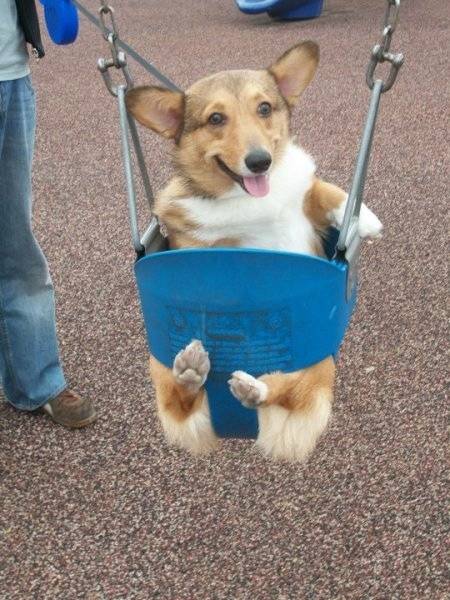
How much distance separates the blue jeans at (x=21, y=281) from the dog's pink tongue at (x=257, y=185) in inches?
33.4

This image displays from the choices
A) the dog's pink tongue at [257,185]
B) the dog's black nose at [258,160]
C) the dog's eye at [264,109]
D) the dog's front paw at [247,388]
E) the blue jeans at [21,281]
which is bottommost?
the blue jeans at [21,281]

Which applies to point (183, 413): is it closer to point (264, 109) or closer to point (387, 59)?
point (264, 109)

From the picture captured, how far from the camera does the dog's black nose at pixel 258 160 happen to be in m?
1.55

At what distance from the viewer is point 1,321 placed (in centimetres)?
257

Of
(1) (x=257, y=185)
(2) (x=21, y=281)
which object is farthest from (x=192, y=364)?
(2) (x=21, y=281)

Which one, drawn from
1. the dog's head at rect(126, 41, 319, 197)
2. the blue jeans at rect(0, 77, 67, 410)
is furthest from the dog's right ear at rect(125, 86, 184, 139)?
the blue jeans at rect(0, 77, 67, 410)

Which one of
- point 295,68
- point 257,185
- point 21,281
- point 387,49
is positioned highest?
point 387,49

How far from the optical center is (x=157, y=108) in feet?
5.69

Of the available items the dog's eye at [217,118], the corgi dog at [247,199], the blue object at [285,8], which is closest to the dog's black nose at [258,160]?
the corgi dog at [247,199]

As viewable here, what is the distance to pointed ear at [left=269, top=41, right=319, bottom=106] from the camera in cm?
175

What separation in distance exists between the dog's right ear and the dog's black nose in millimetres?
269

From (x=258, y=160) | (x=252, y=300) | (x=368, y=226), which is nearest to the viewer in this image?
(x=252, y=300)

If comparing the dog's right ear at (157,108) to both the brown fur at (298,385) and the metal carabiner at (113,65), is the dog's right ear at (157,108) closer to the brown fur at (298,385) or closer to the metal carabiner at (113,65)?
the metal carabiner at (113,65)

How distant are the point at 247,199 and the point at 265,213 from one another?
0.05 meters
